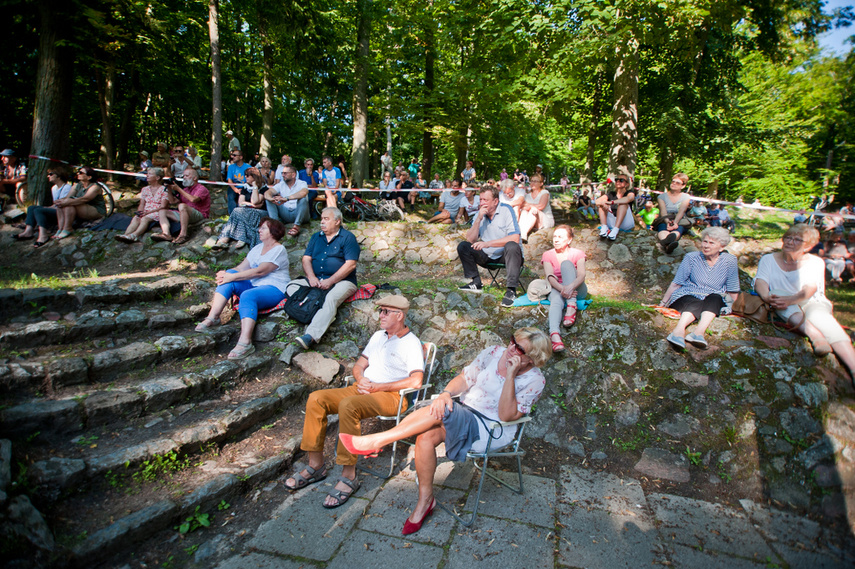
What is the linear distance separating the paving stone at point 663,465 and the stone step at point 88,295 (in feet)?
16.2

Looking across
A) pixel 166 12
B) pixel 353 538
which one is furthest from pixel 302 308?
pixel 166 12

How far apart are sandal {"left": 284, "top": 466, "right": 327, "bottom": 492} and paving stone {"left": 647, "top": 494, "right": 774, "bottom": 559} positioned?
90.3 inches

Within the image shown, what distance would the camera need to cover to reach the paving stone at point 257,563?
2.25 m

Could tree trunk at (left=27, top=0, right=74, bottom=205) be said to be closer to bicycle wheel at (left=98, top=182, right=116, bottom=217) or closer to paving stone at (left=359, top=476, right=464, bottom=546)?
bicycle wheel at (left=98, top=182, right=116, bottom=217)

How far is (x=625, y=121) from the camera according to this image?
9.14 meters

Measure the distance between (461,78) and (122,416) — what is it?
9.31m

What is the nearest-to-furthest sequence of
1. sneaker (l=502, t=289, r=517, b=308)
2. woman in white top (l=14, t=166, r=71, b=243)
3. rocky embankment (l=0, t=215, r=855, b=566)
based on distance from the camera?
1. rocky embankment (l=0, t=215, r=855, b=566)
2. sneaker (l=502, t=289, r=517, b=308)
3. woman in white top (l=14, t=166, r=71, b=243)

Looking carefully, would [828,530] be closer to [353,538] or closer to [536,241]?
[353,538]

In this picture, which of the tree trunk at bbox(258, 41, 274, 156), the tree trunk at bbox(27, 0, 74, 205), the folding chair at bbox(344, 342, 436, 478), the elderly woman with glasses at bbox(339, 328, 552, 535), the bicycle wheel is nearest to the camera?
the elderly woman with glasses at bbox(339, 328, 552, 535)

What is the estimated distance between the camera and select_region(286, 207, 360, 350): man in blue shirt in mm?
4590

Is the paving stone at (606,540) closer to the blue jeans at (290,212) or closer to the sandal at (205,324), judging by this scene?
the sandal at (205,324)

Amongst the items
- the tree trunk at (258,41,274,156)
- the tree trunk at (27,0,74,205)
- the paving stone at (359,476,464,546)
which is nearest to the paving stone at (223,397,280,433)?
the paving stone at (359,476,464,546)

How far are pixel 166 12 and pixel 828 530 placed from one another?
49.9ft

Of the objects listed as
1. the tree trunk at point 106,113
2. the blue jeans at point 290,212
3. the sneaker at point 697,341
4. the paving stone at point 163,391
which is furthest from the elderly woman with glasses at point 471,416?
the tree trunk at point 106,113
